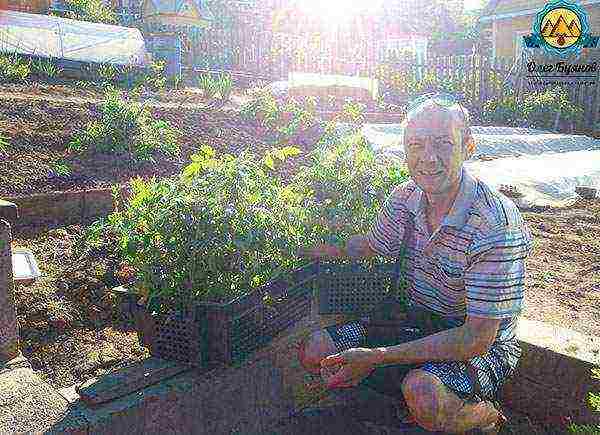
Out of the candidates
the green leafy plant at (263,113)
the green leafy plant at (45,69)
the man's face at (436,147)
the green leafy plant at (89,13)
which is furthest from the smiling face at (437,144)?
the green leafy plant at (89,13)

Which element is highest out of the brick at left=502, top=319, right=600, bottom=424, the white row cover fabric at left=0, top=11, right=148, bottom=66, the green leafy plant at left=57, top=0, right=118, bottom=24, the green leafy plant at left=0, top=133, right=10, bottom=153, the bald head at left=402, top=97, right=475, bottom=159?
the green leafy plant at left=57, top=0, right=118, bottom=24

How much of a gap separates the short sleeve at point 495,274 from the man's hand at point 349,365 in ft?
1.30

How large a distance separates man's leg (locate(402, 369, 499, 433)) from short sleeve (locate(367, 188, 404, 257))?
62 cm

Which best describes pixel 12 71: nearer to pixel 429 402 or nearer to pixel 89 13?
pixel 429 402

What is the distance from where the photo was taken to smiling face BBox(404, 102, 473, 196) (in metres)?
2.18

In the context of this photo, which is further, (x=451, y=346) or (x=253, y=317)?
(x=253, y=317)

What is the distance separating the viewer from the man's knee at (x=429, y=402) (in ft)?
6.69

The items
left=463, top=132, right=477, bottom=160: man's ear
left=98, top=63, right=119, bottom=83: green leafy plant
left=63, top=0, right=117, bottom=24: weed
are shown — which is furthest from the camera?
left=63, top=0, right=117, bottom=24: weed

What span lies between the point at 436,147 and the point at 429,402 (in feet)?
3.00

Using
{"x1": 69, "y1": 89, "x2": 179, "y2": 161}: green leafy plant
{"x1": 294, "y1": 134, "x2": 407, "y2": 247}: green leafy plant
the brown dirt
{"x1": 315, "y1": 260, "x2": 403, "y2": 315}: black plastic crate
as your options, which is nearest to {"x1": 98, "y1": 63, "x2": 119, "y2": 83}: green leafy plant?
{"x1": 69, "y1": 89, "x2": 179, "y2": 161}: green leafy plant

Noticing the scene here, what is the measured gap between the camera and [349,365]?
2.16 meters

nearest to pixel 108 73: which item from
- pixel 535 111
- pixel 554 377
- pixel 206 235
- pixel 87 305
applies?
pixel 87 305

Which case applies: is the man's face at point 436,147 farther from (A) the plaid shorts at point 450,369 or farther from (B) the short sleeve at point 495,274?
(A) the plaid shorts at point 450,369

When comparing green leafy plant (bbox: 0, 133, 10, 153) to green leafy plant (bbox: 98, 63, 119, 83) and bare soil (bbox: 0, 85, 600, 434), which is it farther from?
green leafy plant (bbox: 98, 63, 119, 83)
